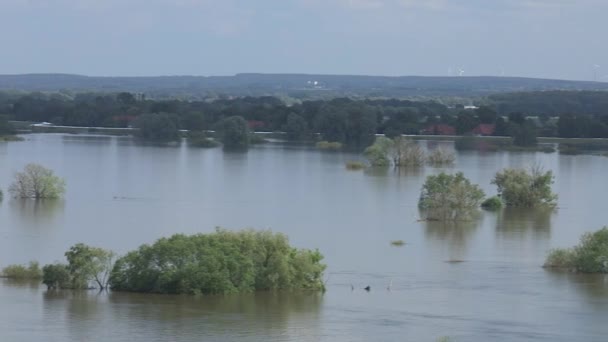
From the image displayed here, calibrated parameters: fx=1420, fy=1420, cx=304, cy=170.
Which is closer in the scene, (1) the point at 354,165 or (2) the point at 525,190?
(2) the point at 525,190

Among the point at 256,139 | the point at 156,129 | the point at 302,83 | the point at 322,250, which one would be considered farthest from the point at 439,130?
the point at 302,83

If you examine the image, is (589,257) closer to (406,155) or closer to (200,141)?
(406,155)

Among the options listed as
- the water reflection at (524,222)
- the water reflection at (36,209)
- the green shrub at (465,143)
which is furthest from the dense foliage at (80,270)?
the green shrub at (465,143)

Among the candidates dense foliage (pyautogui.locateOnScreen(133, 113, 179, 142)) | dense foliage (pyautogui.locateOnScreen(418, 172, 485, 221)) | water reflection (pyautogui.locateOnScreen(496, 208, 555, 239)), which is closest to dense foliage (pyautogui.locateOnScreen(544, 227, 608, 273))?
water reflection (pyautogui.locateOnScreen(496, 208, 555, 239))

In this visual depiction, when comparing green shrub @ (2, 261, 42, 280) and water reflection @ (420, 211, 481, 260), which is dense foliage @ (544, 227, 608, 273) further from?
green shrub @ (2, 261, 42, 280)

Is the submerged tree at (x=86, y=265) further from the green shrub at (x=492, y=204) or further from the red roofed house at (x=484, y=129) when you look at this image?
the red roofed house at (x=484, y=129)

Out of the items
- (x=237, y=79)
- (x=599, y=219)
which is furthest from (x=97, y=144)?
(x=237, y=79)

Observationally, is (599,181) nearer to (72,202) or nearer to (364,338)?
(72,202)
